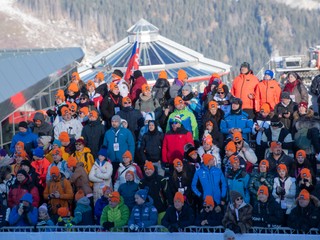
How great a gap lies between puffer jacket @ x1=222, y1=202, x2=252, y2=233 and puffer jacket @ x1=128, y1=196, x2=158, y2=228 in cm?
116

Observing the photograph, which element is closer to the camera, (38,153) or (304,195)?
(304,195)

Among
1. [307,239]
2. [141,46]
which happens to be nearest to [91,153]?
[307,239]

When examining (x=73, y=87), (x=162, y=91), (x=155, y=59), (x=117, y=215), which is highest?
(x=155, y=59)

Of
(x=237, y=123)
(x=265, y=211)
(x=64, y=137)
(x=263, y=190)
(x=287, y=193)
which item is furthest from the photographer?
(x=237, y=123)

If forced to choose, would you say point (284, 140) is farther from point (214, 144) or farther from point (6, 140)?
point (6, 140)

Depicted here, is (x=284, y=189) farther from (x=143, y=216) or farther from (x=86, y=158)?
(x=86, y=158)

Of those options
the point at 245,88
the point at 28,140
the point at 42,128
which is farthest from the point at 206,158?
the point at 42,128

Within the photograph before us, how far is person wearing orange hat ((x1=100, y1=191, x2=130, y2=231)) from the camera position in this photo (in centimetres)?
1643

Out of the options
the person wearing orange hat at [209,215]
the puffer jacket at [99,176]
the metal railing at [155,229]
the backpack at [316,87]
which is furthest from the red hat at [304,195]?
the backpack at [316,87]

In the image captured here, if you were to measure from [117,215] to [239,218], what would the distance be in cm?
193

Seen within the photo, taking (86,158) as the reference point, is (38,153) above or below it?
above

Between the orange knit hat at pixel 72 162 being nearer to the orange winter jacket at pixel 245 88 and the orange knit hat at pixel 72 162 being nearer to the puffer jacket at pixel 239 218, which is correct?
the puffer jacket at pixel 239 218

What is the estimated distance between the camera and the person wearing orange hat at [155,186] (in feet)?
56.5

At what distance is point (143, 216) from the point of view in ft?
53.8
